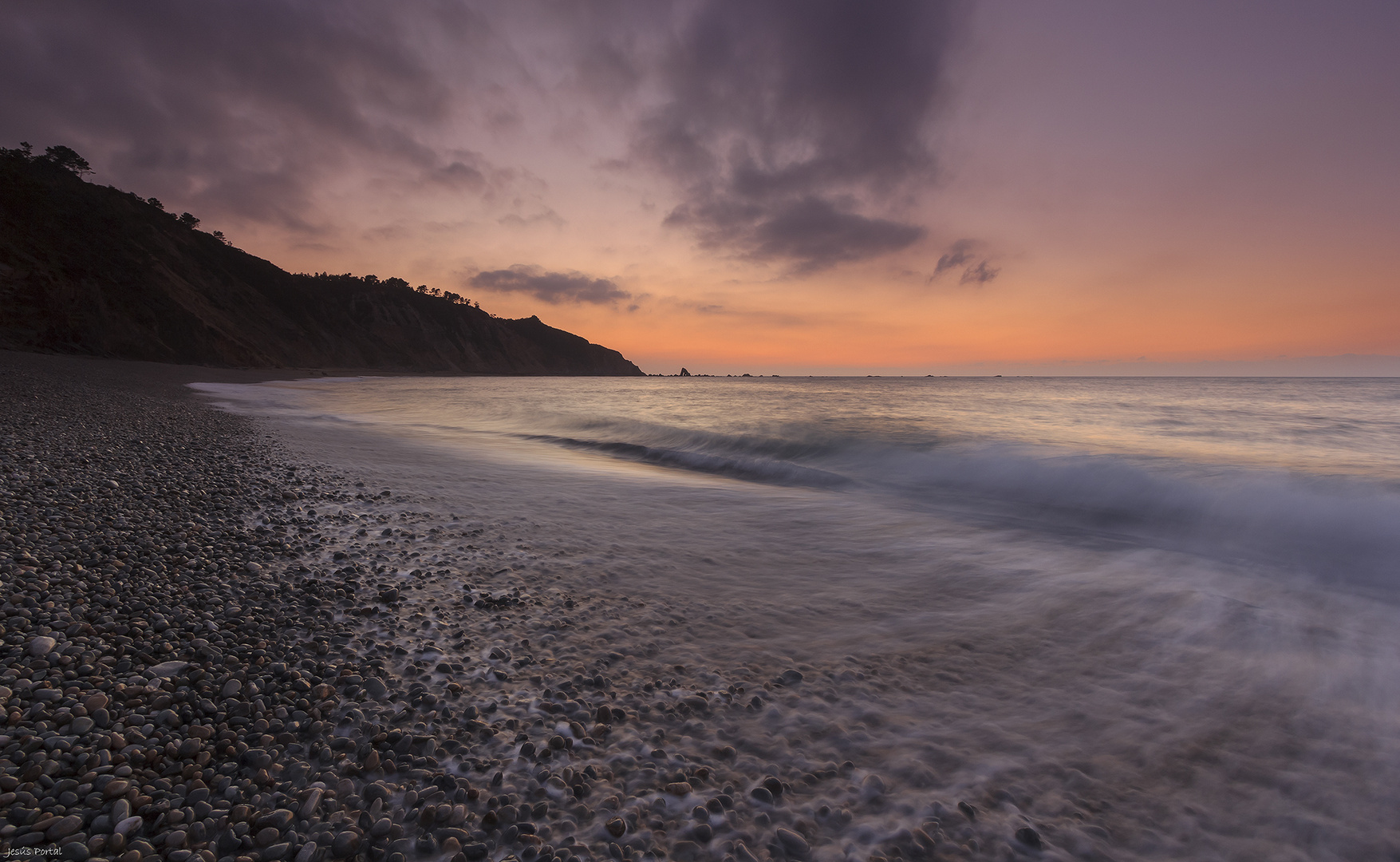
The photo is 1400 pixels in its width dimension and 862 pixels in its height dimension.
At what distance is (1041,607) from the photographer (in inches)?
165

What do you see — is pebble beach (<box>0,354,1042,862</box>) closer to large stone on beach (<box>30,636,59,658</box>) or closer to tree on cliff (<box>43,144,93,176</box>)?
large stone on beach (<box>30,636,59,658</box>)

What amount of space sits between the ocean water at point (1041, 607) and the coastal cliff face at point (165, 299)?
41.5 meters

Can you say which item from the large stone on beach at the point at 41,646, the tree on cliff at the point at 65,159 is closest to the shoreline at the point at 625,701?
the large stone on beach at the point at 41,646

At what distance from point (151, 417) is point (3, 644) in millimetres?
11259

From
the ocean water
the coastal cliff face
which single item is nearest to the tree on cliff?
the coastal cliff face

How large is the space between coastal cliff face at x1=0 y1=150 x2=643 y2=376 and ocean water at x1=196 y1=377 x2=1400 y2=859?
4154 cm

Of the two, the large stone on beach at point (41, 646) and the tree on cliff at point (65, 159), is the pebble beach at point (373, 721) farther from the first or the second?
the tree on cliff at point (65, 159)

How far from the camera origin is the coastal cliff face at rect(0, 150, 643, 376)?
3509 centimetres

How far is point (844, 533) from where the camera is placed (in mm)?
6113

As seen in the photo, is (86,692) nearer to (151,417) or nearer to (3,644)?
(3,644)

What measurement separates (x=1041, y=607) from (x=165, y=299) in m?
62.7

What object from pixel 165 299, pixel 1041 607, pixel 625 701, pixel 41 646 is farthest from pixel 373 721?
pixel 165 299

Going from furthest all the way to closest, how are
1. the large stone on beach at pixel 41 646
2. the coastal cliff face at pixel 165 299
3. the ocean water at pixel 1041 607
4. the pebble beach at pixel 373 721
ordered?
the coastal cliff face at pixel 165 299 → the large stone on beach at pixel 41 646 → the ocean water at pixel 1041 607 → the pebble beach at pixel 373 721

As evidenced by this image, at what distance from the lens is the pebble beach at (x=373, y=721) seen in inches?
69.8
